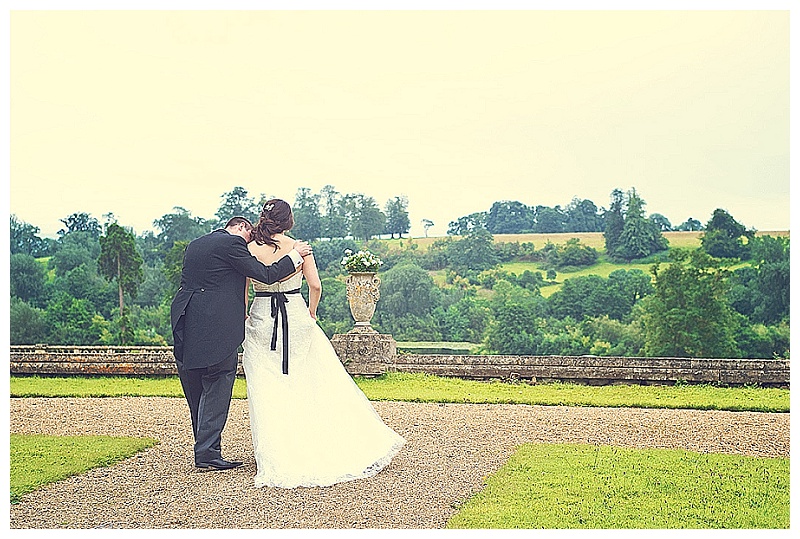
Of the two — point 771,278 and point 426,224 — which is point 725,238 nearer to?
point 771,278

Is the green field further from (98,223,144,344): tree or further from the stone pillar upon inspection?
the stone pillar

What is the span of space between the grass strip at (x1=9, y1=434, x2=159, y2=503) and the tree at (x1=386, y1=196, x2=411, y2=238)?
19.8m

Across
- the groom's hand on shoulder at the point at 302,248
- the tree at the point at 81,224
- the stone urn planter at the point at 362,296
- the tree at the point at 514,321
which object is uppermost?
the tree at the point at 81,224

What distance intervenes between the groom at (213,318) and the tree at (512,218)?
819 inches

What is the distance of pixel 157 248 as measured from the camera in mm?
25625

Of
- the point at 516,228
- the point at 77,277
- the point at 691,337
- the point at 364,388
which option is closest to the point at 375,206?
the point at 516,228

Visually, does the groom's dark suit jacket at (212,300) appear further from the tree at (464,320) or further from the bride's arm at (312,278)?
the tree at (464,320)

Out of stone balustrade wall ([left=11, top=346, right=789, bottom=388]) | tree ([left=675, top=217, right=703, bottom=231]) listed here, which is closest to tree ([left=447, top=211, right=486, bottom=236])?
tree ([left=675, top=217, right=703, bottom=231])

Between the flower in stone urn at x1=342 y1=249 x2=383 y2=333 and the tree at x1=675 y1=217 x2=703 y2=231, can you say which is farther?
the tree at x1=675 y1=217 x2=703 y2=231

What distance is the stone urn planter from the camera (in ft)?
37.0

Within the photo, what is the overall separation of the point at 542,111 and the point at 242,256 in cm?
2082

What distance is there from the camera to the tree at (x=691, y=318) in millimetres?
18344

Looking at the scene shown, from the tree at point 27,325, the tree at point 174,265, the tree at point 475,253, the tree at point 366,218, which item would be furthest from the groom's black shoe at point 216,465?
the tree at point 366,218

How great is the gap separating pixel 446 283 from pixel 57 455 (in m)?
19.9
